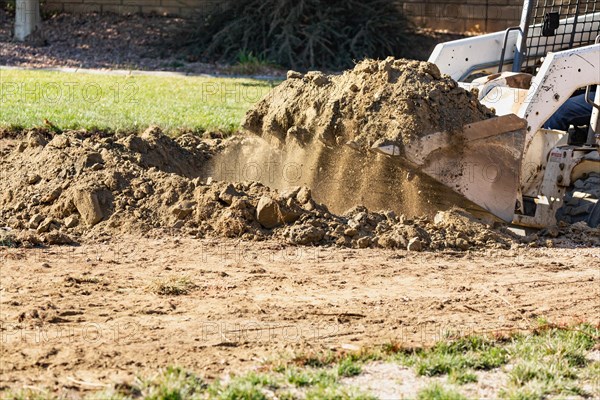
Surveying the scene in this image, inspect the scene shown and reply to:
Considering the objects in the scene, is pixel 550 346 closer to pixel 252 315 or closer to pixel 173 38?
pixel 252 315

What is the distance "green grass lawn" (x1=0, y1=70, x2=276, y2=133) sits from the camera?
11930mm

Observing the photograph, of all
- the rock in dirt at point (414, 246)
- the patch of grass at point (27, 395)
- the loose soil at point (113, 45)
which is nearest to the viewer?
the patch of grass at point (27, 395)

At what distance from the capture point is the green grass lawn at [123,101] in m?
11.9

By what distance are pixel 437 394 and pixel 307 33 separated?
1498 centimetres

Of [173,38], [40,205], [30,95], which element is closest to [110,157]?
[40,205]

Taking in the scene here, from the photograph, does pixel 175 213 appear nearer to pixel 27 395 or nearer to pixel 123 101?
pixel 27 395

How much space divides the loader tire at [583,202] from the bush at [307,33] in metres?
10.6

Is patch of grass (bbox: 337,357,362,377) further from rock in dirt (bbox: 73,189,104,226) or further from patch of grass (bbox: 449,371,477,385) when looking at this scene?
rock in dirt (bbox: 73,189,104,226)

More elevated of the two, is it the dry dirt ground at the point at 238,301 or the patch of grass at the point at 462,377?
the patch of grass at the point at 462,377

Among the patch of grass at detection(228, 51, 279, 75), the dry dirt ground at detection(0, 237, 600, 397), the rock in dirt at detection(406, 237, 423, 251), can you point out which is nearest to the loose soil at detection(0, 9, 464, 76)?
the patch of grass at detection(228, 51, 279, 75)

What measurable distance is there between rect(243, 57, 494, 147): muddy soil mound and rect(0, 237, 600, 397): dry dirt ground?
3.69ft

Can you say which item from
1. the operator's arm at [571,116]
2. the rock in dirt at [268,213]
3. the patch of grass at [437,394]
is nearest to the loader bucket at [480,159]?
the rock in dirt at [268,213]

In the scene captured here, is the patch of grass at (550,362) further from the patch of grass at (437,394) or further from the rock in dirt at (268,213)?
the rock in dirt at (268,213)

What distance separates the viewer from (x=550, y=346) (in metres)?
5.49
